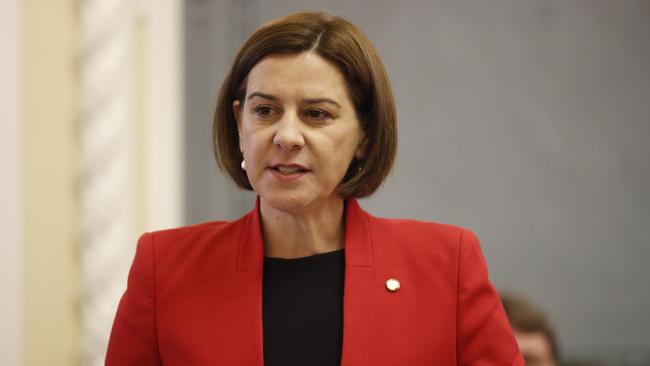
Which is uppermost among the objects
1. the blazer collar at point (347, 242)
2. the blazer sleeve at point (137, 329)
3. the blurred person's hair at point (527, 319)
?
the blazer collar at point (347, 242)

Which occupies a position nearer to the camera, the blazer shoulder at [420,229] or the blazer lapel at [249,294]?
the blazer lapel at [249,294]

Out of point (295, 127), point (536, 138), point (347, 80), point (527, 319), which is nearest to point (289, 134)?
point (295, 127)

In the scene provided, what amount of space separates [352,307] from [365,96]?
35 centimetres

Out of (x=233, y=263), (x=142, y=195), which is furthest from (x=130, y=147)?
(x=233, y=263)

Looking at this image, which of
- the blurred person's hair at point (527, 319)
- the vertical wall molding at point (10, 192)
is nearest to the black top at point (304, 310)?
the vertical wall molding at point (10, 192)

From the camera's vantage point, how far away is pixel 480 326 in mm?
1358

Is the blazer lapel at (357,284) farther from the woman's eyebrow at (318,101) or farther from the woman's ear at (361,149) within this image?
the woman's eyebrow at (318,101)

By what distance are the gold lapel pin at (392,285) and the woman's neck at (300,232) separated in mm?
116

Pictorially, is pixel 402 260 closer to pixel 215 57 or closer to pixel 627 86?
pixel 215 57

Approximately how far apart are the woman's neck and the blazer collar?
0.02m

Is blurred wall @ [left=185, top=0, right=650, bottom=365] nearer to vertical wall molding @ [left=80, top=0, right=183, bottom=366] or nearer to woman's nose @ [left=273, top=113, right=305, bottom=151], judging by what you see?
vertical wall molding @ [left=80, top=0, right=183, bottom=366]

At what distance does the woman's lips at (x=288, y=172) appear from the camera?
131cm

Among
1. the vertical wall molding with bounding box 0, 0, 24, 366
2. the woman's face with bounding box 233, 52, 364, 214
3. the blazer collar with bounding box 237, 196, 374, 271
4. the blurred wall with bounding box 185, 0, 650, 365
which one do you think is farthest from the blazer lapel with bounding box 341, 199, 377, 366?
the blurred wall with bounding box 185, 0, 650, 365

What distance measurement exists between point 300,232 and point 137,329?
1.04 ft
